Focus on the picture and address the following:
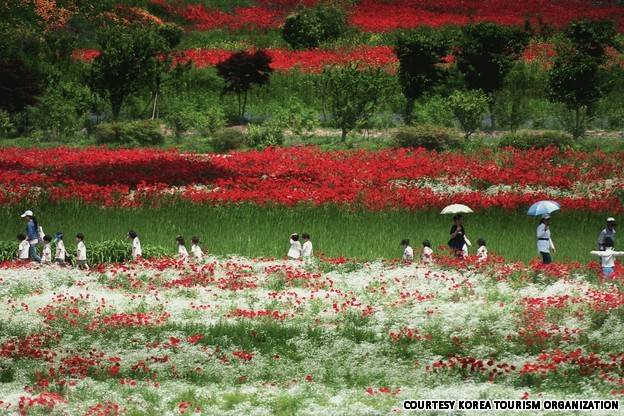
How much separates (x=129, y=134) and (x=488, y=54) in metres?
15.7

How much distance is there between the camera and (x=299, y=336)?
2092cm

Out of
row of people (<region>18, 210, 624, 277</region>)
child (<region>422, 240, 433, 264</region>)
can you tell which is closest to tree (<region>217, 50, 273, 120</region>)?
row of people (<region>18, 210, 624, 277</region>)

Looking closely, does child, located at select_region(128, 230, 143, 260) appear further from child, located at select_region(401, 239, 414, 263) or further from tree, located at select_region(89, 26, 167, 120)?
tree, located at select_region(89, 26, 167, 120)

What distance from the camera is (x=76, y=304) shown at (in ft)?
75.7

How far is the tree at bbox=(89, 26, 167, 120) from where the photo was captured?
164ft

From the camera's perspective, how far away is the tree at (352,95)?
1875 inches

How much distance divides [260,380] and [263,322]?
9.47 feet

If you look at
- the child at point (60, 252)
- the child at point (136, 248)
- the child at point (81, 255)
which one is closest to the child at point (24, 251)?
the child at point (60, 252)

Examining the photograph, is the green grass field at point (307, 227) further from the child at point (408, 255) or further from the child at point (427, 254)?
the child at point (427, 254)

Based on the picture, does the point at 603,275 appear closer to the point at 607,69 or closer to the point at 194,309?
the point at 194,309

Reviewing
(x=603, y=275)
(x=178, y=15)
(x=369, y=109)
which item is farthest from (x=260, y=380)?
(x=178, y=15)

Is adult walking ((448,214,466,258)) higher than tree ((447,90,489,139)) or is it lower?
lower

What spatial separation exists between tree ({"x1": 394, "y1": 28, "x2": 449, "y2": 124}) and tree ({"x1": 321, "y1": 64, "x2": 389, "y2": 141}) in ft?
5.12

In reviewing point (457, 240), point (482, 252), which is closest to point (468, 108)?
point (457, 240)
